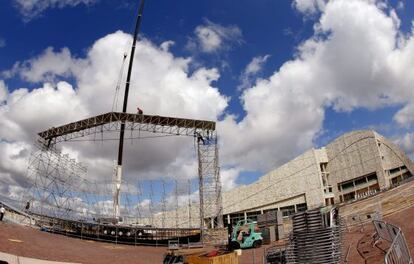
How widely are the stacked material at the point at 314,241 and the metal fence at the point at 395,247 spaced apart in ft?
5.19

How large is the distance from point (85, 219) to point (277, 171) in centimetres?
3238

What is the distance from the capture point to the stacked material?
12906 millimetres

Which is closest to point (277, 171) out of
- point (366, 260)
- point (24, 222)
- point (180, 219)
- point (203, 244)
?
point (180, 219)

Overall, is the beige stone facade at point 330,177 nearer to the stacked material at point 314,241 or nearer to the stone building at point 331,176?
the stone building at point 331,176

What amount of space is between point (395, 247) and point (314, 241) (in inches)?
149

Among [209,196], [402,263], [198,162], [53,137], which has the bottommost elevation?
[402,263]

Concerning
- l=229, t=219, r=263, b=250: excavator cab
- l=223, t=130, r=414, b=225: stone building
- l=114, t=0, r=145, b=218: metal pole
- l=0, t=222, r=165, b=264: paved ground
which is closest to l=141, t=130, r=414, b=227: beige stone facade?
l=223, t=130, r=414, b=225: stone building

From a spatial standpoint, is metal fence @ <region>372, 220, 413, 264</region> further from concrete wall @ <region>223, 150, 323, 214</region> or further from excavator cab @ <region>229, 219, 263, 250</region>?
concrete wall @ <region>223, 150, 323, 214</region>

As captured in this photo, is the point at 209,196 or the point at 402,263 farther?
the point at 209,196

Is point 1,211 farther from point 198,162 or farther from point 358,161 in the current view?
point 358,161

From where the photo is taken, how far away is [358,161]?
51.5 m

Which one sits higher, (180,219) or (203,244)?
(180,219)

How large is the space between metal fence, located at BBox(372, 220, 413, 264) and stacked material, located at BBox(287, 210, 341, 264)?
5.19 feet

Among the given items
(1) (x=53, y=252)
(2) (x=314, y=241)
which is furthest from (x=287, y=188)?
(2) (x=314, y=241)
